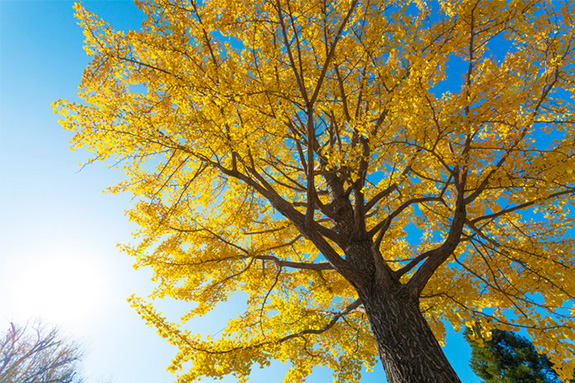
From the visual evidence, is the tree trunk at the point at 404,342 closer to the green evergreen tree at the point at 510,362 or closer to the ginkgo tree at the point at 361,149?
the ginkgo tree at the point at 361,149

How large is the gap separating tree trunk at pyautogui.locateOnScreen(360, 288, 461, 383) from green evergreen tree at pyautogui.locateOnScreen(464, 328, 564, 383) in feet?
32.9

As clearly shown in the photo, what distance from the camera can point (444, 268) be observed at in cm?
435

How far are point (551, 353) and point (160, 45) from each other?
545cm

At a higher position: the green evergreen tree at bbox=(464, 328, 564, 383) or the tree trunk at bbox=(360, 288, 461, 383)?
the green evergreen tree at bbox=(464, 328, 564, 383)

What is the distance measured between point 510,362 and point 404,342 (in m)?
12.7

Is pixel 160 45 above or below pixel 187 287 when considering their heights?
above

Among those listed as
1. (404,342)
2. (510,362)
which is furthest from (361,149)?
(510,362)

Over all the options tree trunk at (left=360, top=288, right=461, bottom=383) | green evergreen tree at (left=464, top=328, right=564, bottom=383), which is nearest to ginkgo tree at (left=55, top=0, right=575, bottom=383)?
tree trunk at (left=360, top=288, right=461, bottom=383)

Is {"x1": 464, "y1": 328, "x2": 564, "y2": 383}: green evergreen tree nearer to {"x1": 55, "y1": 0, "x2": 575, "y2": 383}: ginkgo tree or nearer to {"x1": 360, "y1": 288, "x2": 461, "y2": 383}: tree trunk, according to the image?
{"x1": 55, "y1": 0, "x2": 575, "y2": 383}: ginkgo tree

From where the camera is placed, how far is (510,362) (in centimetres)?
1076

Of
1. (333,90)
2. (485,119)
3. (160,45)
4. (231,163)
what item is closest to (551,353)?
(485,119)

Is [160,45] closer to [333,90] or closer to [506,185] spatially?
[333,90]

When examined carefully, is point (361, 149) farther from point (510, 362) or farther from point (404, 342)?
point (510, 362)

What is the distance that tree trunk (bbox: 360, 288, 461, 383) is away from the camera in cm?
236
